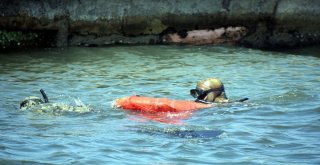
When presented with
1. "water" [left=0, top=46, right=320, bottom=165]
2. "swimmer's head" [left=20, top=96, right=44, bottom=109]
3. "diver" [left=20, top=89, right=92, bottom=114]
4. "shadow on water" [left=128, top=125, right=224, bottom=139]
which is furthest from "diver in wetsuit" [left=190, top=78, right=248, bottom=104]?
"swimmer's head" [left=20, top=96, right=44, bottom=109]

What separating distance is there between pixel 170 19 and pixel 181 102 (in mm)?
8785

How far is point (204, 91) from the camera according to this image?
10.4m

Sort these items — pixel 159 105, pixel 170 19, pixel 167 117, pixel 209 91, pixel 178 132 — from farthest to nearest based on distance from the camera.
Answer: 1. pixel 170 19
2. pixel 209 91
3. pixel 159 105
4. pixel 167 117
5. pixel 178 132

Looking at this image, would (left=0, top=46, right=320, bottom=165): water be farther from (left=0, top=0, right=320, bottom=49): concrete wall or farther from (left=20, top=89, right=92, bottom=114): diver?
(left=0, top=0, right=320, bottom=49): concrete wall

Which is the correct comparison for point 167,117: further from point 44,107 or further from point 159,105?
point 44,107

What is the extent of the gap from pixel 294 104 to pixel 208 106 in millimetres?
1641

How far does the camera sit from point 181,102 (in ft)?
32.8

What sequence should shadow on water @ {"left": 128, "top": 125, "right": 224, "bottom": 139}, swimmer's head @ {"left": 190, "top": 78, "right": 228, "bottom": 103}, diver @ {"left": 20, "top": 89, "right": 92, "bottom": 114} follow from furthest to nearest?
swimmer's head @ {"left": 190, "top": 78, "right": 228, "bottom": 103}, diver @ {"left": 20, "top": 89, "right": 92, "bottom": 114}, shadow on water @ {"left": 128, "top": 125, "right": 224, "bottom": 139}

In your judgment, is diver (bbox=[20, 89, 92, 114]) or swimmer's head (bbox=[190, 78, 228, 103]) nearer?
diver (bbox=[20, 89, 92, 114])

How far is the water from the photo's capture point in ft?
24.8

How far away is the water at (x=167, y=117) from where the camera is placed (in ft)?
24.8

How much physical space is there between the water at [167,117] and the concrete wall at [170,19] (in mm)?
833

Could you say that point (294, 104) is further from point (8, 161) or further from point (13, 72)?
point (13, 72)

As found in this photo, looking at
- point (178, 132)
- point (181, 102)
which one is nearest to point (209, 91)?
point (181, 102)
